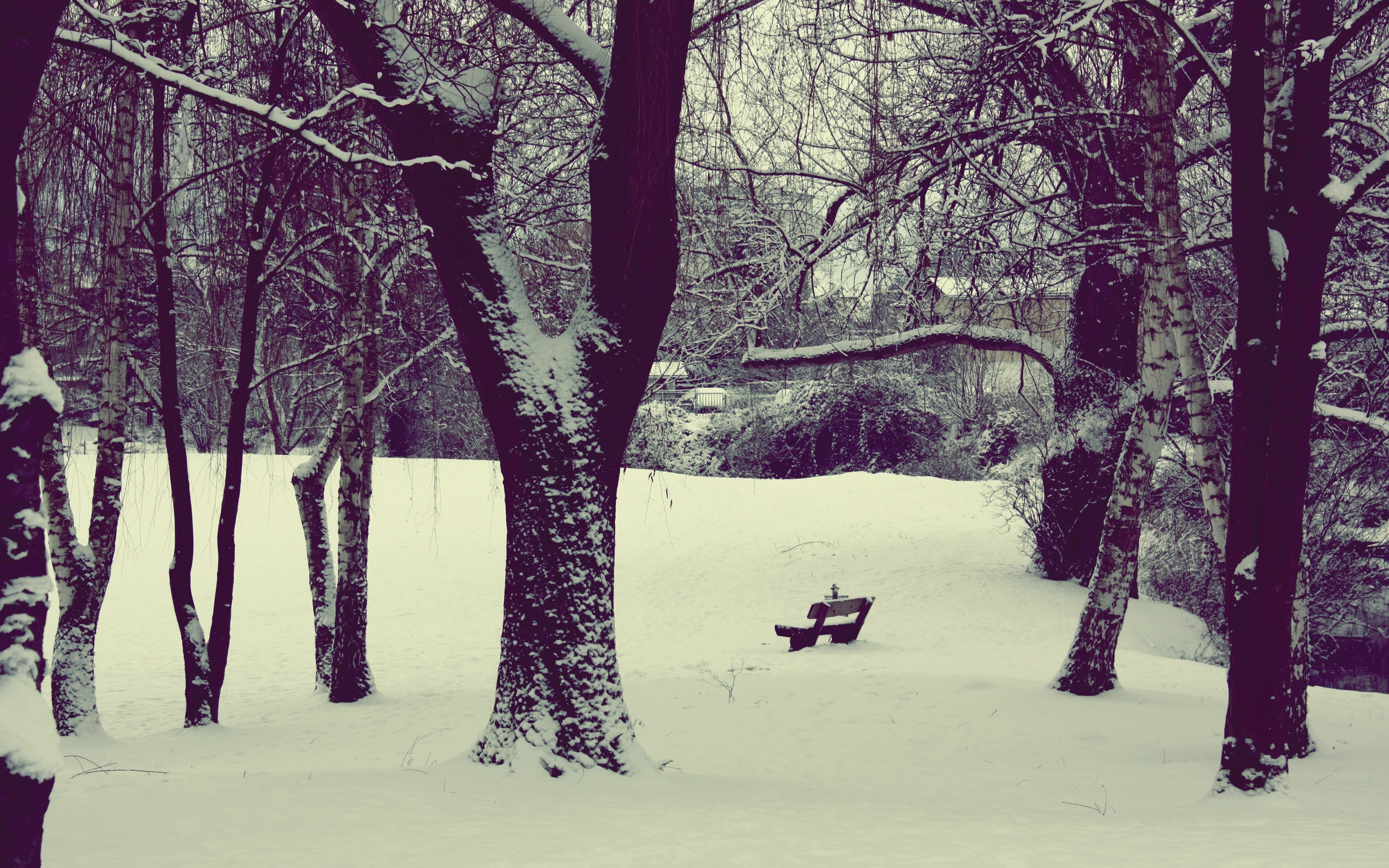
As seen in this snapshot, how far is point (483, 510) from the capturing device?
69.3ft

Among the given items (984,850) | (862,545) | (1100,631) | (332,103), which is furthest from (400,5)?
(862,545)

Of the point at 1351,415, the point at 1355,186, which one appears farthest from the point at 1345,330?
the point at 1355,186

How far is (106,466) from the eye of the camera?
25.8 feet

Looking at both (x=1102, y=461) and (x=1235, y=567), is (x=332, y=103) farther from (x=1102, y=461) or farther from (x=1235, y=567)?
(x=1102, y=461)

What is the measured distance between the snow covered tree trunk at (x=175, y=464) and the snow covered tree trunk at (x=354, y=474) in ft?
4.97

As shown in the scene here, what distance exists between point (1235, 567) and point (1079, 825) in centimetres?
162

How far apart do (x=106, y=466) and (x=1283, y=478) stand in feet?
27.5

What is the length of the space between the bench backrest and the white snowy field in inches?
18.2

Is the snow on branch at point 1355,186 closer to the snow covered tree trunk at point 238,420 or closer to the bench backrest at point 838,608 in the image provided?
the snow covered tree trunk at point 238,420

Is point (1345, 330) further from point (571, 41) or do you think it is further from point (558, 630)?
point (558, 630)

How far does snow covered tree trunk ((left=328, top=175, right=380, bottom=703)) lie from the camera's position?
360 inches

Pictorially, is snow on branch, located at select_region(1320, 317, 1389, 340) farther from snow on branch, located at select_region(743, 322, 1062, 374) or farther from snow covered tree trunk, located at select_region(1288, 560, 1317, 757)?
snow on branch, located at select_region(743, 322, 1062, 374)

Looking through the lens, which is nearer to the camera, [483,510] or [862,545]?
[862,545]

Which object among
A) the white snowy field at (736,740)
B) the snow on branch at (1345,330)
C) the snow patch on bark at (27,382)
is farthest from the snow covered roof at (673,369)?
the snow patch on bark at (27,382)
